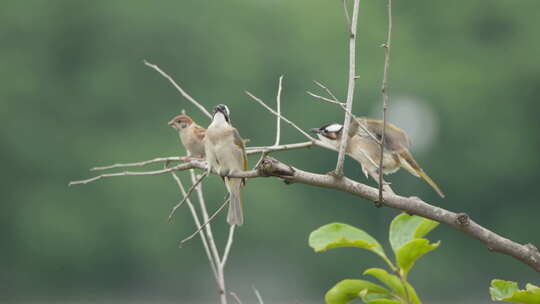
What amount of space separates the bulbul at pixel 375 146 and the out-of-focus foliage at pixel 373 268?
156 cm

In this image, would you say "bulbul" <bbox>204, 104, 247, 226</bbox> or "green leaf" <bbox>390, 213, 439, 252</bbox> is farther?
"bulbul" <bbox>204, 104, 247, 226</bbox>

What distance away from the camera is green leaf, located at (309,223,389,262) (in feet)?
8.73

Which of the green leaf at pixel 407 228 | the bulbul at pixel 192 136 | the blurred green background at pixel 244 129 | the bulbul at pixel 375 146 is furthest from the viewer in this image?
the blurred green background at pixel 244 129

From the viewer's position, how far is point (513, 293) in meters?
2.47

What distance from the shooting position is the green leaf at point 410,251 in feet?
8.65

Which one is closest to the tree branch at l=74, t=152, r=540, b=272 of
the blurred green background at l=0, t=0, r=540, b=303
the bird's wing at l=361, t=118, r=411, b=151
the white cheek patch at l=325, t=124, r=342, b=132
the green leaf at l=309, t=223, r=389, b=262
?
the green leaf at l=309, t=223, r=389, b=262

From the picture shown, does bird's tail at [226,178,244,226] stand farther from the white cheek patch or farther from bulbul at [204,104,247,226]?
the white cheek patch

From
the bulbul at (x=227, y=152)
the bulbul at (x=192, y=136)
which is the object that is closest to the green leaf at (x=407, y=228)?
the bulbul at (x=227, y=152)

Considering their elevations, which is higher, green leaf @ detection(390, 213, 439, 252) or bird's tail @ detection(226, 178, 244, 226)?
green leaf @ detection(390, 213, 439, 252)

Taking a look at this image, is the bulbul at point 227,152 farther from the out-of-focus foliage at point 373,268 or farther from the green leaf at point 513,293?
the green leaf at point 513,293

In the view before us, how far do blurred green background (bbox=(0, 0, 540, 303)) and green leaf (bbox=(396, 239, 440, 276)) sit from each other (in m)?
34.3

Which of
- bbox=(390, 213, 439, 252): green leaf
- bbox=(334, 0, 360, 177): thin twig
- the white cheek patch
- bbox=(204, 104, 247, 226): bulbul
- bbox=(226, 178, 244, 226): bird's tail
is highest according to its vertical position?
bbox=(334, 0, 360, 177): thin twig

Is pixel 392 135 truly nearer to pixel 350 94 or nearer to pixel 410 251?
pixel 350 94

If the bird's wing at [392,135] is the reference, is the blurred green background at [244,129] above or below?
below
